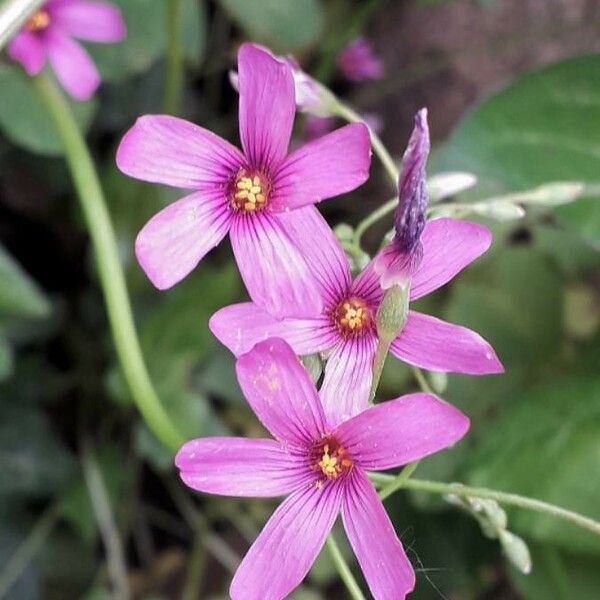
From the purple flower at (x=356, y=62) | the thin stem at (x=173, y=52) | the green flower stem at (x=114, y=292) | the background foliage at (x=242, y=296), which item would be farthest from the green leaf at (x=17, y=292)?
the purple flower at (x=356, y=62)

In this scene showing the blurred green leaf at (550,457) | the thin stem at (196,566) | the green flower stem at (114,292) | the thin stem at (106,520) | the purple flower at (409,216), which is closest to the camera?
the purple flower at (409,216)

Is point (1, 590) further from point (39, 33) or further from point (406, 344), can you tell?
point (406, 344)

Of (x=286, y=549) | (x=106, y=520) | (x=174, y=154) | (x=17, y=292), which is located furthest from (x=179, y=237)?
(x=106, y=520)

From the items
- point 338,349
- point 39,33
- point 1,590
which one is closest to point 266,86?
point 338,349

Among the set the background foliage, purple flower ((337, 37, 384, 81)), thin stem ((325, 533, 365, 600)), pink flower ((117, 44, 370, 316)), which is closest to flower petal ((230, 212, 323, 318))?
pink flower ((117, 44, 370, 316))

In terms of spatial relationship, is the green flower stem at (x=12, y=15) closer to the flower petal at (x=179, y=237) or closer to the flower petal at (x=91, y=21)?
the flower petal at (x=179, y=237)

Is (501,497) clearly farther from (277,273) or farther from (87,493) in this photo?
(87,493)
